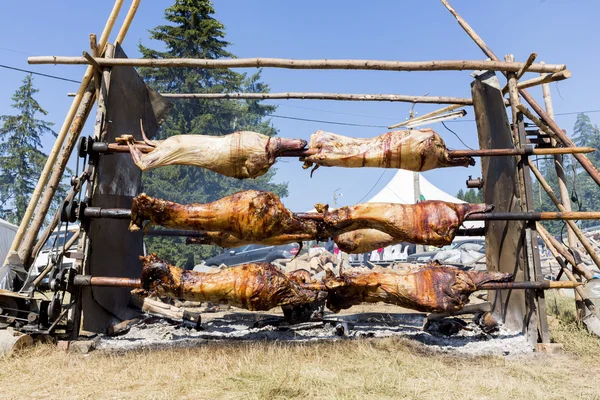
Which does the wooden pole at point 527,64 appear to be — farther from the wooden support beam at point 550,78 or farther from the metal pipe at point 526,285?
the metal pipe at point 526,285

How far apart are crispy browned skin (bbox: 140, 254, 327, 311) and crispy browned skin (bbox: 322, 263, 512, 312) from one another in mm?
368

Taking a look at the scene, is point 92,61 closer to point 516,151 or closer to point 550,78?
point 516,151

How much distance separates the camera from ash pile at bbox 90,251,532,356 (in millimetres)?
5207

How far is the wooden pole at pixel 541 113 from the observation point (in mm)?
5716

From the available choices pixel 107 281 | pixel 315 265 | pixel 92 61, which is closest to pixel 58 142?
pixel 92 61

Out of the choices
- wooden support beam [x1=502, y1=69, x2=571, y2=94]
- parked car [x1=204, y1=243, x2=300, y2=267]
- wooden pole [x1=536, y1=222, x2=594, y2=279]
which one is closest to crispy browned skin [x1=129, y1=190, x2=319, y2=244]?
wooden pole [x1=536, y1=222, x2=594, y2=279]

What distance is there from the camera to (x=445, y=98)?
23.3 feet

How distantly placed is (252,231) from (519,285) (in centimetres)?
306

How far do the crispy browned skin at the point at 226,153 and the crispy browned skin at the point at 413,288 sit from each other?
61.7 inches

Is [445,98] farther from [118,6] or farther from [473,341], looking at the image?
[118,6]

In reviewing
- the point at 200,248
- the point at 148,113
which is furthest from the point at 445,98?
the point at 200,248

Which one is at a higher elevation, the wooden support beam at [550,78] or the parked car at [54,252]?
the wooden support beam at [550,78]

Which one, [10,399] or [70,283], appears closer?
[10,399]

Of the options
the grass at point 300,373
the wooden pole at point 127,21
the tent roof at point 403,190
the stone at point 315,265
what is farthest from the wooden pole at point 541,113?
the tent roof at point 403,190
